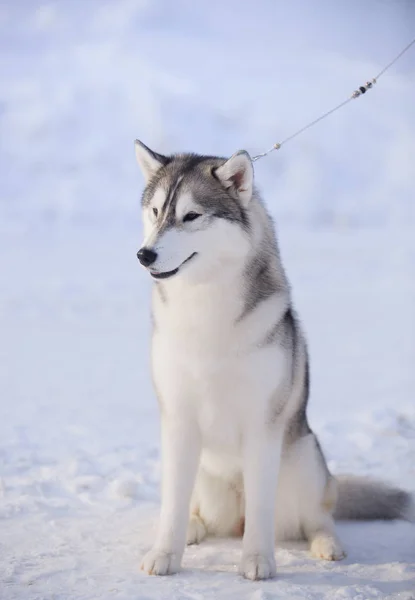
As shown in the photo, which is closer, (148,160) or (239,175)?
(239,175)

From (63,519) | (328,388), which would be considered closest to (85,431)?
(63,519)

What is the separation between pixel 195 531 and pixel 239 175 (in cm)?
128

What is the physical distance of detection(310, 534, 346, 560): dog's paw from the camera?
2367 millimetres

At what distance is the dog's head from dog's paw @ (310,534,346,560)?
101 centimetres

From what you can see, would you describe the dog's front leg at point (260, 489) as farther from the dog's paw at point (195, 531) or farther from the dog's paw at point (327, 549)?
the dog's paw at point (195, 531)

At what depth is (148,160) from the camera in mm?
2443

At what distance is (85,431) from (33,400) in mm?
815

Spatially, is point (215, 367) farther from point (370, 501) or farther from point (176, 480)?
point (370, 501)

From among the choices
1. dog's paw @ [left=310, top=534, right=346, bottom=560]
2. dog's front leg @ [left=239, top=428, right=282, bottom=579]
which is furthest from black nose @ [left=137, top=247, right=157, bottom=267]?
dog's paw @ [left=310, top=534, right=346, bottom=560]

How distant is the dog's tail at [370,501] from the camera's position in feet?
9.06

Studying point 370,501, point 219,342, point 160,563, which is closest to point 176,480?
point 160,563

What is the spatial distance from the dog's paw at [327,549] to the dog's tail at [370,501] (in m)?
Result: 0.38

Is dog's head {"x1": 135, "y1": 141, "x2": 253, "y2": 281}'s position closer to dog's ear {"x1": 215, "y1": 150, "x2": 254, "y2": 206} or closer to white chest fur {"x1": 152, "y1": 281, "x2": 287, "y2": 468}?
dog's ear {"x1": 215, "y1": 150, "x2": 254, "y2": 206}

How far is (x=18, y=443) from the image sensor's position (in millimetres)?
3887
